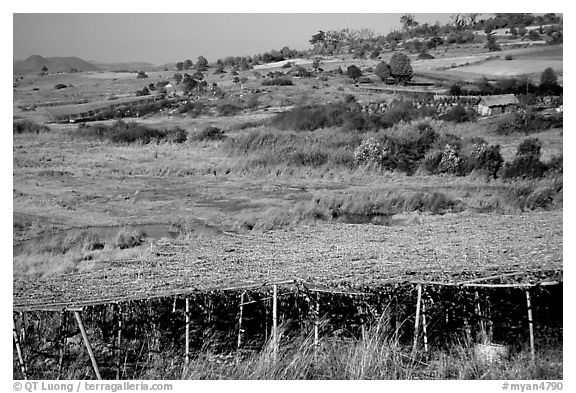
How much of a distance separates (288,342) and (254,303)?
0.48 meters

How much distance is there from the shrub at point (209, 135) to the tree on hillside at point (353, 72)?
4.44 feet

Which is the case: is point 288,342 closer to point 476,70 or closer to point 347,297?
point 347,297

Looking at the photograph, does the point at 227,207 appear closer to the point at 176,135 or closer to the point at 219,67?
the point at 176,135

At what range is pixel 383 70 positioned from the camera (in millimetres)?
7098

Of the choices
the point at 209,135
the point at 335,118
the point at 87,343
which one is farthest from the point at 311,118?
the point at 87,343

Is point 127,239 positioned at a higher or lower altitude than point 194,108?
lower

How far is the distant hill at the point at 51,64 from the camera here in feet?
20.2

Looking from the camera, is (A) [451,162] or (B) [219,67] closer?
(A) [451,162]

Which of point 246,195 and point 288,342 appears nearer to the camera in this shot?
point 288,342

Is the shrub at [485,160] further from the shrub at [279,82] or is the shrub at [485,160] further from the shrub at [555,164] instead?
the shrub at [279,82]

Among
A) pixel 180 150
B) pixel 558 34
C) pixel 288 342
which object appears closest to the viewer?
pixel 288 342

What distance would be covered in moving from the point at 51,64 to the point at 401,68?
3.26m
